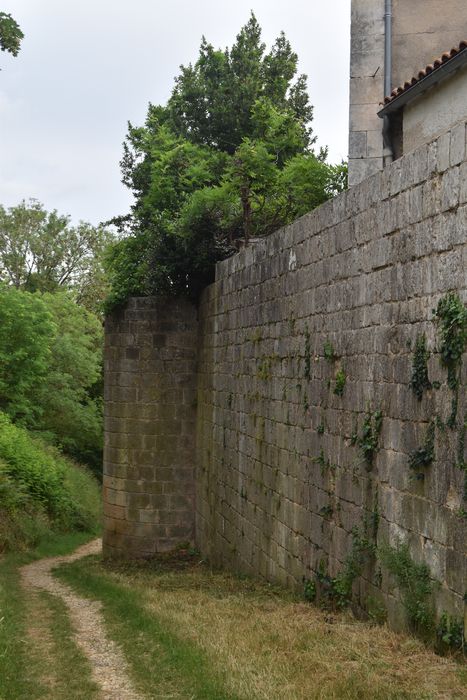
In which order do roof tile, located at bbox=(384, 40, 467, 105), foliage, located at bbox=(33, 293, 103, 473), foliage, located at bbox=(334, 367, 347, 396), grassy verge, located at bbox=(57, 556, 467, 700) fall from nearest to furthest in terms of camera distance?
grassy verge, located at bbox=(57, 556, 467, 700)
foliage, located at bbox=(334, 367, 347, 396)
roof tile, located at bbox=(384, 40, 467, 105)
foliage, located at bbox=(33, 293, 103, 473)

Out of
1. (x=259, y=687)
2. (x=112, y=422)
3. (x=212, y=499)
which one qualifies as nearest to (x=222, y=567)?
(x=212, y=499)

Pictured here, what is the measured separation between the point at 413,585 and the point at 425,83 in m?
7.29

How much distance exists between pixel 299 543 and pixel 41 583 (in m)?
7.47

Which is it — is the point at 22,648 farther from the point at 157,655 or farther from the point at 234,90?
the point at 234,90

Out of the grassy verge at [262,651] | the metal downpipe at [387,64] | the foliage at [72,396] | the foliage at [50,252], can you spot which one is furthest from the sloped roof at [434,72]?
the foliage at [50,252]

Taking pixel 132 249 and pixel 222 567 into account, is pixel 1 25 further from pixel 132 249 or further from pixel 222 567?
pixel 222 567

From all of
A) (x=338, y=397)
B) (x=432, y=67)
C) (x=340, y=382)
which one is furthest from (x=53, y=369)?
(x=340, y=382)

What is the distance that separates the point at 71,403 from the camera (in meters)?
36.5

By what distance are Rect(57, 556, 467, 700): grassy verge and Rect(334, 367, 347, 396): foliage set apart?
2006 millimetres

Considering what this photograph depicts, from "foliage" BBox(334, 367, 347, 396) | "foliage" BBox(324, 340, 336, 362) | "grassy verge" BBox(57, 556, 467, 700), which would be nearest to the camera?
"grassy verge" BBox(57, 556, 467, 700)

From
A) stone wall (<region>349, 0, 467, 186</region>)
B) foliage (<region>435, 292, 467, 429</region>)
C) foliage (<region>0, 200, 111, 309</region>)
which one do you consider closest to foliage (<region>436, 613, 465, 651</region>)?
foliage (<region>435, 292, 467, 429</region>)

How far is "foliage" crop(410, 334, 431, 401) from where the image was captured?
23.7ft

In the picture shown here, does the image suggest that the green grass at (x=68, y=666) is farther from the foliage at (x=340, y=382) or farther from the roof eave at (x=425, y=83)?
the roof eave at (x=425, y=83)

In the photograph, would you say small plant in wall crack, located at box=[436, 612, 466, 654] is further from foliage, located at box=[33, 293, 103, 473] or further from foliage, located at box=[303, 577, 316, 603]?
foliage, located at box=[33, 293, 103, 473]
